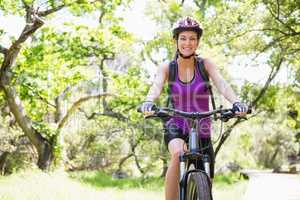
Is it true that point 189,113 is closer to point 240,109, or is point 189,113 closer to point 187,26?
point 240,109

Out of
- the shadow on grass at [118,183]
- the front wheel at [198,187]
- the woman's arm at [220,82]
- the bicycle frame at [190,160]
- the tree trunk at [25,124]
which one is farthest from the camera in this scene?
the shadow on grass at [118,183]

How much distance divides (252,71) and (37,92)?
6897 millimetres

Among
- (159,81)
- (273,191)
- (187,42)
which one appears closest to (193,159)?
(159,81)

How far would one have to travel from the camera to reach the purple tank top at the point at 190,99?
4.00 m

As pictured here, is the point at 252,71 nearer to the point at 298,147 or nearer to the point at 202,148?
the point at 202,148

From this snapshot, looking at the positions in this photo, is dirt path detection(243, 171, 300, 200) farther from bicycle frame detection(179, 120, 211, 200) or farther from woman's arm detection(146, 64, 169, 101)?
bicycle frame detection(179, 120, 211, 200)

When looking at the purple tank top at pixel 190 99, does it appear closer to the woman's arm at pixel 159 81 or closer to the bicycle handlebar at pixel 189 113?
the woman's arm at pixel 159 81

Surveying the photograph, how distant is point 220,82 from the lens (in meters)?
4.12

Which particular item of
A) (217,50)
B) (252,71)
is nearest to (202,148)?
(217,50)

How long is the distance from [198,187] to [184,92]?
0.88m

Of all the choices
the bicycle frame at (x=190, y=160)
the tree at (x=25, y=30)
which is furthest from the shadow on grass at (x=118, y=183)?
the bicycle frame at (x=190, y=160)

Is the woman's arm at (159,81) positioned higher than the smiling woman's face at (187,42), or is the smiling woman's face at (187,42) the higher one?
the smiling woman's face at (187,42)

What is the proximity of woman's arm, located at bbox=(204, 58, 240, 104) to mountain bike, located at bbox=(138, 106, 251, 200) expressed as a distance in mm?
341

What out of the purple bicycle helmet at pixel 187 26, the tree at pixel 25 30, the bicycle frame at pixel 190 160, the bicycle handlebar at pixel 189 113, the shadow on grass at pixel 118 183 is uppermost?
the tree at pixel 25 30
